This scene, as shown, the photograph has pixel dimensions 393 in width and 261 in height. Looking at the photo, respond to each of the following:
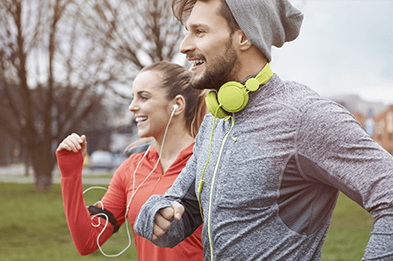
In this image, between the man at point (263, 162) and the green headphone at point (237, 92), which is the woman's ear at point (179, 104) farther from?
the green headphone at point (237, 92)

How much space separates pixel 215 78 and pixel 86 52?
35.0 ft

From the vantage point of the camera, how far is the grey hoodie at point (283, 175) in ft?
3.94

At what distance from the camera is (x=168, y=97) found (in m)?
2.82

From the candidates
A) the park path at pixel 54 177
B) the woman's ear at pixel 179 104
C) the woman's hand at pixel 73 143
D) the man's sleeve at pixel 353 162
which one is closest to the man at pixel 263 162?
the man's sleeve at pixel 353 162

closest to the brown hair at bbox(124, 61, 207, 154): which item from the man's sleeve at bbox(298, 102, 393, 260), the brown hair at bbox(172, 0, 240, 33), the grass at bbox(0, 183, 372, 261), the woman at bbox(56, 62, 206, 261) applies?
the woman at bbox(56, 62, 206, 261)

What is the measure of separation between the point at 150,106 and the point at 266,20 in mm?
1360

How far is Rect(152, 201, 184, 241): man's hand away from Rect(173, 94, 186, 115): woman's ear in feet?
4.57

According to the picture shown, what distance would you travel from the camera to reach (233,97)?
1.45 meters

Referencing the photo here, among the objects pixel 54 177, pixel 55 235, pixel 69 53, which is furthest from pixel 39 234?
pixel 54 177

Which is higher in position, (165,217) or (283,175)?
(283,175)

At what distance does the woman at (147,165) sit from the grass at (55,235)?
3.87 m

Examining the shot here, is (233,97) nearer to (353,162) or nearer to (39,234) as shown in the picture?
(353,162)

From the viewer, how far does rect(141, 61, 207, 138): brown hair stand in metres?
2.88

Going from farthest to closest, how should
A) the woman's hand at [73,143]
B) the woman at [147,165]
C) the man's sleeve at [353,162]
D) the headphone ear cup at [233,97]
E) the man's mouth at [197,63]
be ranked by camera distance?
the woman at [147,165]
the woman's hand at [73,143]
the man's mouth at [197,63]
the headphone ear cup at [233,97]
the man's sleeve at [353,162]
